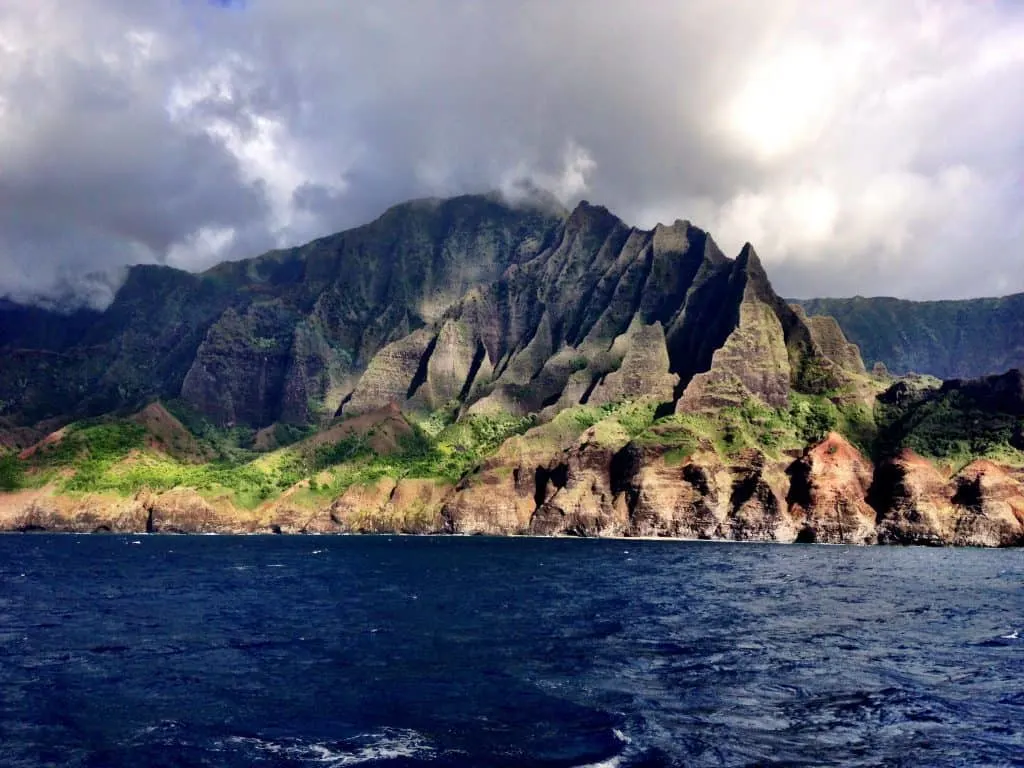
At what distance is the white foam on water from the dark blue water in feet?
0.68

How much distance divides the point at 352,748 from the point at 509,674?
60.9 ft

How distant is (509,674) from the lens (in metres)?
58.3

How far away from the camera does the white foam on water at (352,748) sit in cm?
4006

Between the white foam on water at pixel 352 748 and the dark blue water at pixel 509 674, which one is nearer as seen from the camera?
the white foam on water at pixel 352 748

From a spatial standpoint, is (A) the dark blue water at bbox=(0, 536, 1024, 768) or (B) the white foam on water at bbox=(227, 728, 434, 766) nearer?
(B) the white foam on water at bbox=(227, 728, 434, 766)

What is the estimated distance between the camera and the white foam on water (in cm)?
4006

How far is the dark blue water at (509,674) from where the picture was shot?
138 ft

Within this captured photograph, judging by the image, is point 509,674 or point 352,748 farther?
point 509,674

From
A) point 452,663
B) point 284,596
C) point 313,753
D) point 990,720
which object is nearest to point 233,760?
point 313,753

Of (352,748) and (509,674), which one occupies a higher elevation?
(509,674)

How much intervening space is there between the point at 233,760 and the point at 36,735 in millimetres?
12239

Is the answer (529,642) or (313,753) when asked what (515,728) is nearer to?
(313,753)

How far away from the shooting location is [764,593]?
10650 cm

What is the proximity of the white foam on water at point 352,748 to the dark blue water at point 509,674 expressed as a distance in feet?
0.68
